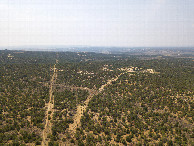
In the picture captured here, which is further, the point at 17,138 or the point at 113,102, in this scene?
the point at 113,102

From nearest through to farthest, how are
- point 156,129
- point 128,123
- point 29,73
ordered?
point 156,129
point 128,123
point 29,73

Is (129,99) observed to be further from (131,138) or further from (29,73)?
(29,73)

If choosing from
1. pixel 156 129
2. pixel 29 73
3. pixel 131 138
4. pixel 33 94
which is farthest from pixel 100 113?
pixel 29 73

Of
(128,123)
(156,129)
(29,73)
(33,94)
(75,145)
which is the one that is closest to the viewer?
(75,145)

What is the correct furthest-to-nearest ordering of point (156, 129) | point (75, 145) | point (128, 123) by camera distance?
point (128, 123) < point (156, 129) < point (75, 145)

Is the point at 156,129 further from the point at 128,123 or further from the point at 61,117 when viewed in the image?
the point at 61,117

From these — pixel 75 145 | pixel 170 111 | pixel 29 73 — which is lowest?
pixel 75 145

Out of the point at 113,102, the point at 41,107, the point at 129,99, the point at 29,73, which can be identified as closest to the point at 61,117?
the point at 41,107

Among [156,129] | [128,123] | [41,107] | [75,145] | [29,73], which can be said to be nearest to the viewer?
[75,145]

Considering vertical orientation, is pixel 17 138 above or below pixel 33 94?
below
